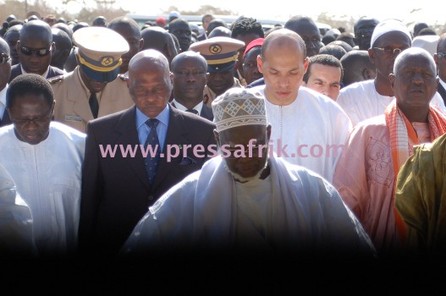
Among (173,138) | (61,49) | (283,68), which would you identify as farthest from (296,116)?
(61,49)

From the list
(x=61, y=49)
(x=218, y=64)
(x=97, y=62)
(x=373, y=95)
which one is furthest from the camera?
(x=61, y=49)

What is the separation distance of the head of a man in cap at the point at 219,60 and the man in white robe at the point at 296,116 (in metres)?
1.61

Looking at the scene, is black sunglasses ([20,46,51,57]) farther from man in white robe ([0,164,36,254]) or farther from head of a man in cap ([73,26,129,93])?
man in white robe ([0,164,36,254])

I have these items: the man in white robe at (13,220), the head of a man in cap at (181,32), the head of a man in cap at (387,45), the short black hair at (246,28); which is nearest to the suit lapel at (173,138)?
the man in white robe at (13,220)

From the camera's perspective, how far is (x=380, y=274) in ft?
11.2

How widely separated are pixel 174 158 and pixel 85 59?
5.56 feet

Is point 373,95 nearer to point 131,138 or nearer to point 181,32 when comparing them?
point 131,138

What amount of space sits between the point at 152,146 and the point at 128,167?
0.21 meters

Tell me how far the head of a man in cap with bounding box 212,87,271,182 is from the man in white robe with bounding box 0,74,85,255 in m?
1.41

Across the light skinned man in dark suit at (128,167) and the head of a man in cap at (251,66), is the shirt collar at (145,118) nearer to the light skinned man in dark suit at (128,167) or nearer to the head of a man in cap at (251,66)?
the light skinned man in dark suit at (128,167)

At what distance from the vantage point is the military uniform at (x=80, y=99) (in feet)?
21.1

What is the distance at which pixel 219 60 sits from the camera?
24.7 ft

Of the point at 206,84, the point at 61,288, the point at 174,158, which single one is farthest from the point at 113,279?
the point at 206,84

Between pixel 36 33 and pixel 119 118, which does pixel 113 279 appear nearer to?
pixel 119 118
